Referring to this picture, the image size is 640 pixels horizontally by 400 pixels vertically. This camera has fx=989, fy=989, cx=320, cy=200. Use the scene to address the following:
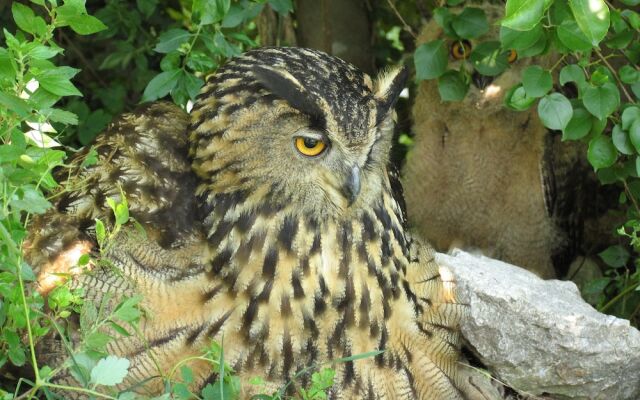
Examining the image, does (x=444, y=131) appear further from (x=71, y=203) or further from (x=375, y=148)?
(x=71, y=203)

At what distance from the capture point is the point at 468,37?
3369 mm

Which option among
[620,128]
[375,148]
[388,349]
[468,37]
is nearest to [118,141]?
[375,148]

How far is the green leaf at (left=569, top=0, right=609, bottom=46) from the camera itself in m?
2.34

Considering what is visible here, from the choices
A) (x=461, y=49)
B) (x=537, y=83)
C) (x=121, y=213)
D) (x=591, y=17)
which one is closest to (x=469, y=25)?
(x=461, y=49)

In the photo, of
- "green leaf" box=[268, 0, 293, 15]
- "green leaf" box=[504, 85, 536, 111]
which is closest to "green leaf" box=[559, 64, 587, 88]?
"green leaf" box=[504, 85, 536, 111]

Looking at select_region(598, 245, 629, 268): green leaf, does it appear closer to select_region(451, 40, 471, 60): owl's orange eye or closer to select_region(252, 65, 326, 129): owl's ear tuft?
select_region(451, 40, 471, 60): owl's orange eye

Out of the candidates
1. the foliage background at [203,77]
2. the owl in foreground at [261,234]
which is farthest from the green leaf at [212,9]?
the owl in foreground at [261,234]

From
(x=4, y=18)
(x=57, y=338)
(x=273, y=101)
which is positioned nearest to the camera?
(x=273, y=101)

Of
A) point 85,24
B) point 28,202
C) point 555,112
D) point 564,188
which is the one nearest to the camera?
point 28,202

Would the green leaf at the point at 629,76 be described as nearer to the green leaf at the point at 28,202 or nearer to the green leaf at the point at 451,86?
the green leaf at the point at 451,86

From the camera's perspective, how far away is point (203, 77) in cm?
352

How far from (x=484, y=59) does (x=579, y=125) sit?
513 millimetres

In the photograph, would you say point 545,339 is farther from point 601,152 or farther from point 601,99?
point 601,99

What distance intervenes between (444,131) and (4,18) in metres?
1.94
